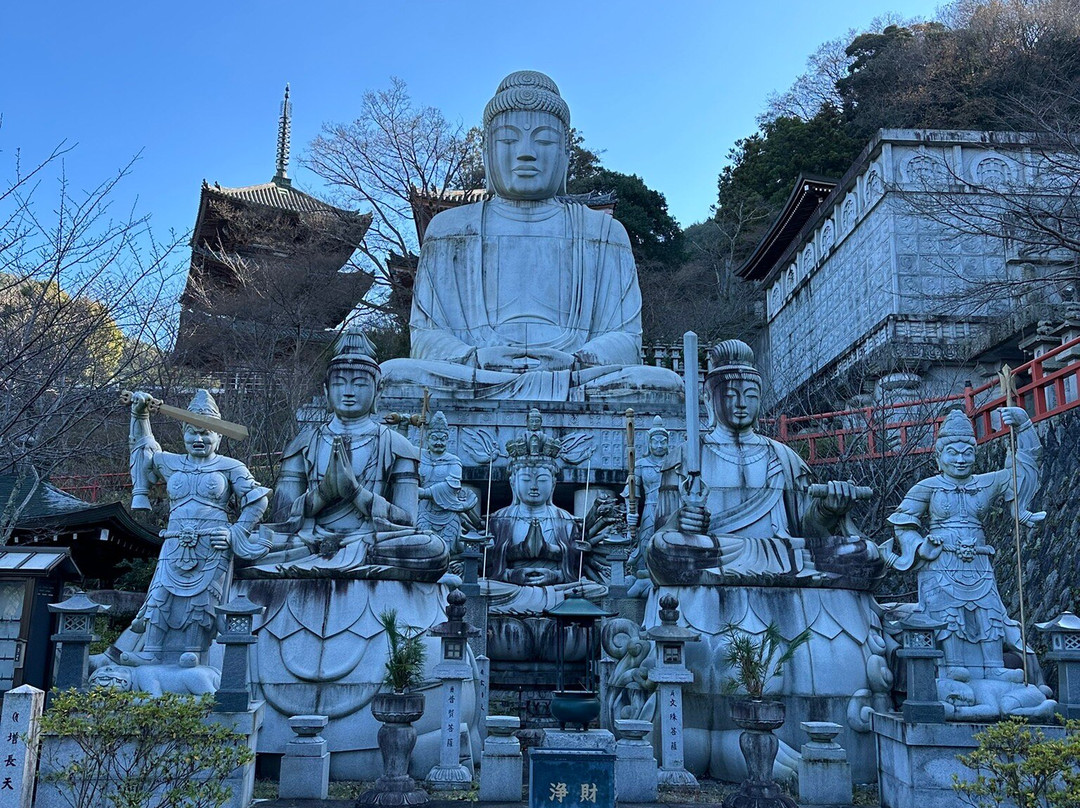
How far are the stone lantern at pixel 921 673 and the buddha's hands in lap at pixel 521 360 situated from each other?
6.35 m

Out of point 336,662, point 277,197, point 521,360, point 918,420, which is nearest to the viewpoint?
point 336,662

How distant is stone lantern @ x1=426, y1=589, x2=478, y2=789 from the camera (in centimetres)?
573

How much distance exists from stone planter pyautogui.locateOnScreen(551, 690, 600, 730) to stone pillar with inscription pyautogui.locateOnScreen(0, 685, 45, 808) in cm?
248

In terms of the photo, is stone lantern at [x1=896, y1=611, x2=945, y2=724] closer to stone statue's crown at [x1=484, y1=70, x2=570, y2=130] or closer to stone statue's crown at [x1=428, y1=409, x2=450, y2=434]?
stone statue's crown at [x1=428, y1=409, x2=450, y2=434]

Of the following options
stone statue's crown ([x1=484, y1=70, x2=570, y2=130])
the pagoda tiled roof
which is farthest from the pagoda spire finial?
stone statue's crown ([x1=484, y1=70, x2=570, y2=130])

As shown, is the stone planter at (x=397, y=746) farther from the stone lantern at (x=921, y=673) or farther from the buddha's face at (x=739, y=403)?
the buddha's face at (x=739, y=403)

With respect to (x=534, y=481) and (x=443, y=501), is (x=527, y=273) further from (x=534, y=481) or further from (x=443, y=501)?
(x=534, y=481)

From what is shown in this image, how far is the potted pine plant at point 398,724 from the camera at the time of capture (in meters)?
5.17

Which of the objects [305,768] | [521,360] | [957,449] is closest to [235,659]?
[305,768]

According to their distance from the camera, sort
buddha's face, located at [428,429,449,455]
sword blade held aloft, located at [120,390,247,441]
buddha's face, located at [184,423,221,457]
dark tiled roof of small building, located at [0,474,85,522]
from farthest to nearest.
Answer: dark tiled roof of small building, located at [0,474,85,522] < buddha's face, located at [428,429,449,455] < buddha's face, located at [184,423,221,457] < sword blade held aloft, located at [120,390,247,441]

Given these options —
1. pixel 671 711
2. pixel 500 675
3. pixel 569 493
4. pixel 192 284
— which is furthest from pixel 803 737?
pixel 192 284

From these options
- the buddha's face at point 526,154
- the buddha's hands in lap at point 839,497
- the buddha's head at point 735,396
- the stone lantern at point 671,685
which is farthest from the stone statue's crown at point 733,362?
the buddha's face at point 526,154

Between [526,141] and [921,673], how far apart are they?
9.66 meters

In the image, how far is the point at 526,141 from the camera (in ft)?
44.3
